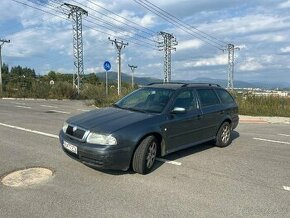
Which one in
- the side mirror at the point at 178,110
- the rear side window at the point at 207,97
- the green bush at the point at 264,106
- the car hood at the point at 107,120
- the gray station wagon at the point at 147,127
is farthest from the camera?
the green bush at the point at 264,106

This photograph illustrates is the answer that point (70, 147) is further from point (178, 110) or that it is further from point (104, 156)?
point (178, 110)

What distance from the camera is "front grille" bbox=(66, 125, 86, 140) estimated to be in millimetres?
6295

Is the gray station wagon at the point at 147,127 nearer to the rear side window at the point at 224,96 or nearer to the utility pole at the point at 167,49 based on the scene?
the rear side window at the point at 224,96

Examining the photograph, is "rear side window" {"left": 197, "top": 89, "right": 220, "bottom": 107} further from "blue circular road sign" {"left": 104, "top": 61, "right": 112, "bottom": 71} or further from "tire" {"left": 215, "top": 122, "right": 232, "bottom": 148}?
"blue circular road sign" {"left": 104, "top": 61, "right": 112, "bottom": 71}

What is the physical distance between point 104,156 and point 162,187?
1.04 m

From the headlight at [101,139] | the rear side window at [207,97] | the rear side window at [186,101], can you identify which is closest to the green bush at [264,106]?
the rear side window at [207,97]

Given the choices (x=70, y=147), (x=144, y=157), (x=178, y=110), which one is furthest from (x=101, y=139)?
(x=178, y=110)

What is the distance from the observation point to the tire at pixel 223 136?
909 cm

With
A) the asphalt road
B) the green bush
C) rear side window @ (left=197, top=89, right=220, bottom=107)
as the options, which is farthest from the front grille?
the green bush

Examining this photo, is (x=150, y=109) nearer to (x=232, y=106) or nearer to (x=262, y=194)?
(x=262, y=194)

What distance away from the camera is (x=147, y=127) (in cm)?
654

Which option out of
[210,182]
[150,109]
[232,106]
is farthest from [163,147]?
[232,106]

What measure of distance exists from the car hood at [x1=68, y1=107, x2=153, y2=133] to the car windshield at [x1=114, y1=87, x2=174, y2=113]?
1.10 feet

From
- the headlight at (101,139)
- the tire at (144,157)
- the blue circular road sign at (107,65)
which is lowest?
the tire at (144,157)
